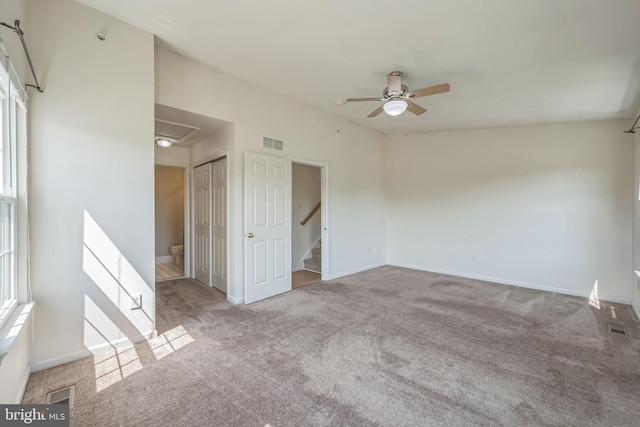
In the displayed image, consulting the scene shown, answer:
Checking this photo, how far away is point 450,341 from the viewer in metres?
2.88

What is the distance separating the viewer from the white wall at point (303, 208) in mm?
6117

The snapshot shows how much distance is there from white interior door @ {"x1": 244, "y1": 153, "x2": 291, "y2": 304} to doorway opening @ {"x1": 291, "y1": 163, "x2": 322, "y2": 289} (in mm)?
1546

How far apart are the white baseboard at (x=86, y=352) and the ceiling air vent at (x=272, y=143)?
2.73 m

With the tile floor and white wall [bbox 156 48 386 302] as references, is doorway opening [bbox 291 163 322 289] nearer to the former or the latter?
white wall [bbox 156 48 386 302]

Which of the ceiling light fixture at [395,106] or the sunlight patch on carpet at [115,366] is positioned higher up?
the ceiling light fixture at [395,106]

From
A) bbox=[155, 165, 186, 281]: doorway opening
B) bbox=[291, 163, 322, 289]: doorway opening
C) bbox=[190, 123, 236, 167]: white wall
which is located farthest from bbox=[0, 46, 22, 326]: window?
bbox=[155, 165, 186, 281]: doorway opening

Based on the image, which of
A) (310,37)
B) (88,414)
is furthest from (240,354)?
(310,37)

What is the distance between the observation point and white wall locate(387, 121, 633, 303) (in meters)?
4.31

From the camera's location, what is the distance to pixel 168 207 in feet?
23.7

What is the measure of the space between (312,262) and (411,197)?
2.63 meters

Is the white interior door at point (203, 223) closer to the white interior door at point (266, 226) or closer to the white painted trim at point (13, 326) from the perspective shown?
the white interior door at point (266, 226)

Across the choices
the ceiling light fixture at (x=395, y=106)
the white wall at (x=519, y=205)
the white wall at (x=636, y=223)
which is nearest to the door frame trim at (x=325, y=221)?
the ceiling light fixture at (x=395, y=106)

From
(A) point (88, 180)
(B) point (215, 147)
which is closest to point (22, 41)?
(A) point (88, 180)

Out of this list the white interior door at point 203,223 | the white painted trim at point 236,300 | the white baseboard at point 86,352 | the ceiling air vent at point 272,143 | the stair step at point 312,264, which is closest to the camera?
the white baseboard at point 86,352
